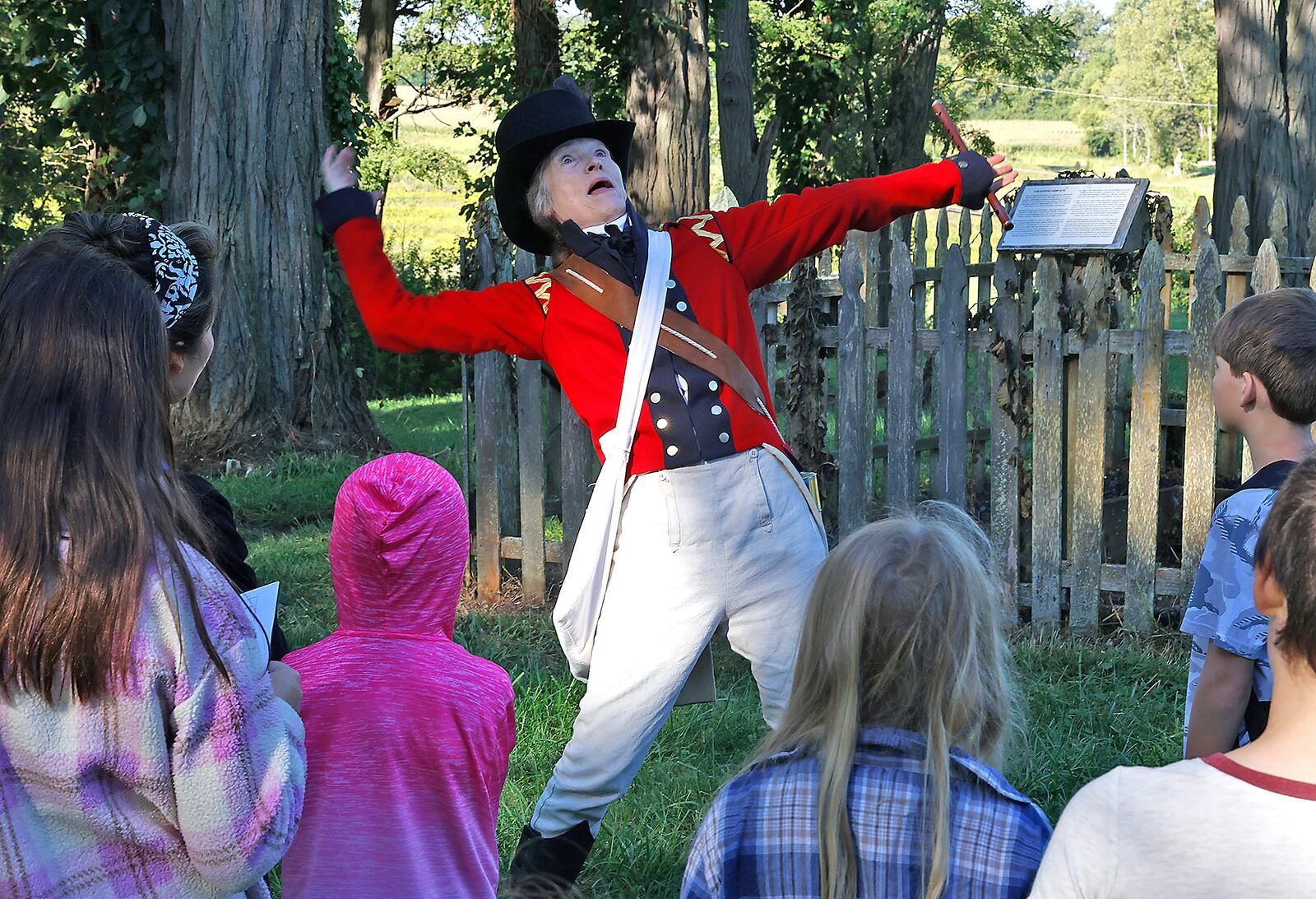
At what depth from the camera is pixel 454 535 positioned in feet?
7.10

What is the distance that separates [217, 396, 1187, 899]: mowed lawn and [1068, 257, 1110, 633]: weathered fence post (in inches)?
8.2

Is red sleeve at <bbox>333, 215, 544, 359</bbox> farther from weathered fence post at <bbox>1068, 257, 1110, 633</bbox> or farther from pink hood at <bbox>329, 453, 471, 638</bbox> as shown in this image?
weathered fence post at <bbox>1068, 257, 1110, 633</bbox>

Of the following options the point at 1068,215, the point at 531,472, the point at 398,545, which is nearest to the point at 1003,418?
the point at 1068,215

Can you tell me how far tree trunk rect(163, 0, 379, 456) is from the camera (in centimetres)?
768

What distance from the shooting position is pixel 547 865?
3275 millimetres

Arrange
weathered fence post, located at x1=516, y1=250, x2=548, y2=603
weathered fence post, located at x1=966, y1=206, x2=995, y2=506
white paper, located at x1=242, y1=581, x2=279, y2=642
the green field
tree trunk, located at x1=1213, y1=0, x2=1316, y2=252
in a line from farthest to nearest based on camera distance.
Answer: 1. the green field
2. tree trunk, located at x1=1213, y1=0, x2=1316, y2=252
3. weathered fence post, located at x1=966, y1=206, x2=995, y2=506
4. weathered fence post, located at x1=516, y1=250, x2=548, y2=603
5. white paper, located at x1=242, y1=581, x2=279, y2=642

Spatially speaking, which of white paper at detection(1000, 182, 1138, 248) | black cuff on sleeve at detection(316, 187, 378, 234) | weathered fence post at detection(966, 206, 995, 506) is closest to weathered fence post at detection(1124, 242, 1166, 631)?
white paper at detection(1000, 182, 1138, 248)

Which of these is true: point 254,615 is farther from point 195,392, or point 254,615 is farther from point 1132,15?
point 1132,15

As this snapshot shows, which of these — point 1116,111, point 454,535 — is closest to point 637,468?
point 454,535

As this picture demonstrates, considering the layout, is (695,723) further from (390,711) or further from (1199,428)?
(390,711)

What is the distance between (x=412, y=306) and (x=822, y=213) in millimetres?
1096

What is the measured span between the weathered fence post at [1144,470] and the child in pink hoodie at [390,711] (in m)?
3.76

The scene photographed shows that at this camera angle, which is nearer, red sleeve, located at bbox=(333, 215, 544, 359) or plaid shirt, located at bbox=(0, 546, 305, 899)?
plaid shirt, located at bbox=(0, 546, 305, 899)

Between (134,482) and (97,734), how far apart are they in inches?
12.7
